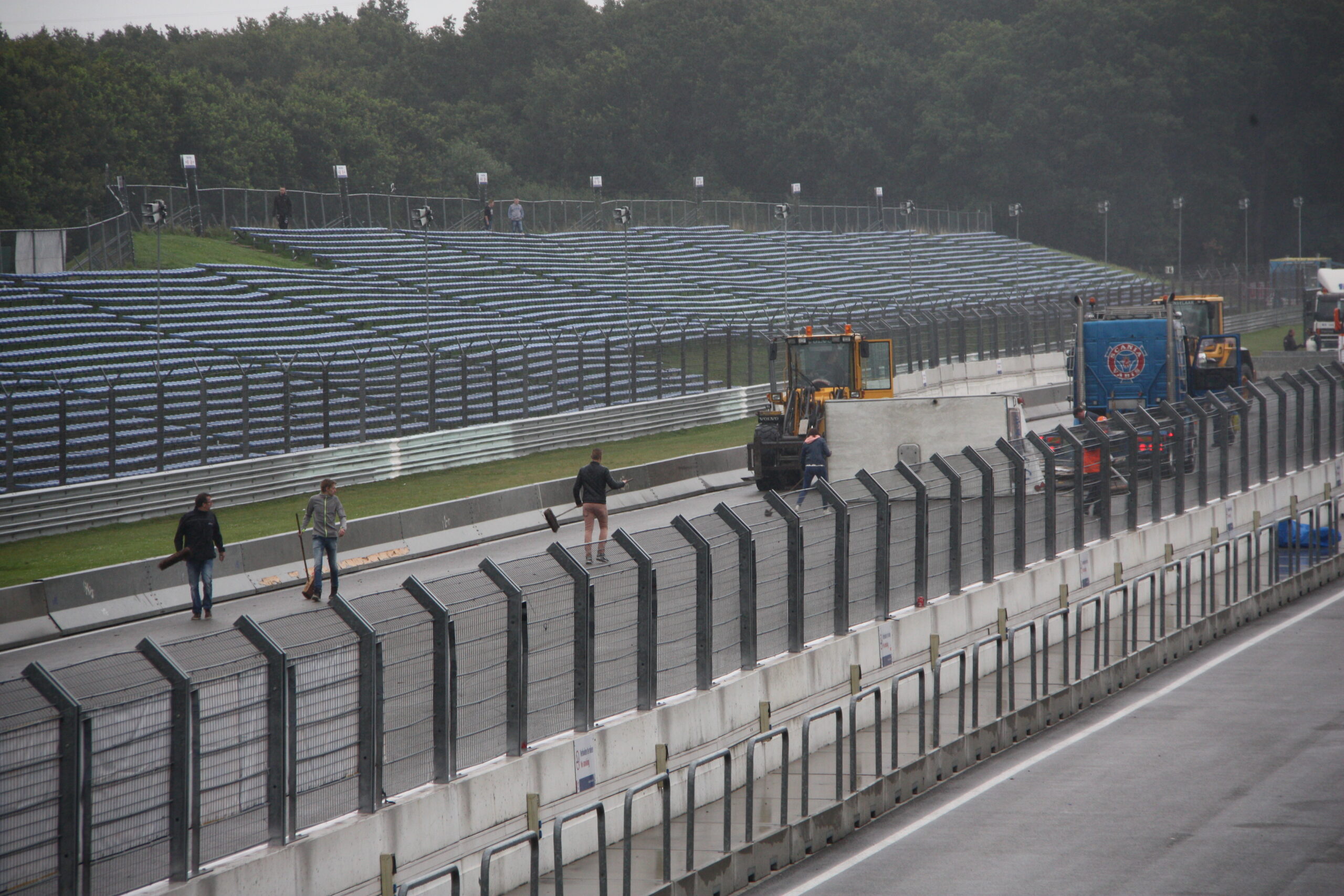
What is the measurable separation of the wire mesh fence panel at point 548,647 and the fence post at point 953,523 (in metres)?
6.15

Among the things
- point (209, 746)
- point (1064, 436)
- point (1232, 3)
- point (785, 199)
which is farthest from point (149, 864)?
point (1232, 3)

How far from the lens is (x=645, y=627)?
11.0 m

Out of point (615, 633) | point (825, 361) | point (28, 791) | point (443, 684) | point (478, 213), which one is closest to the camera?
point (28, 791)

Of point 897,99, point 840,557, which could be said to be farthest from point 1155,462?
point 897,99

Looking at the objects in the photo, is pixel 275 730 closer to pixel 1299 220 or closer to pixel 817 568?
pixel 817 568

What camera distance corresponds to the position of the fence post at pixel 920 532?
586 inches

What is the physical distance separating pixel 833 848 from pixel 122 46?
10945 centimetres

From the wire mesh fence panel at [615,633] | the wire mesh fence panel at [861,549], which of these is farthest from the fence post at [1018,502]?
the wire mesh fence panel at [615,633]

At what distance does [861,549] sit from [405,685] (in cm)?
603

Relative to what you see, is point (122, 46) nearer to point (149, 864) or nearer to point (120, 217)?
point (120, 217)

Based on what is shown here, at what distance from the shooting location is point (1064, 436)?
61.0 ft

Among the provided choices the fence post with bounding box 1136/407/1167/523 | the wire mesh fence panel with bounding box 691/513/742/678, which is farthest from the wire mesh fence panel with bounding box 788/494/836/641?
the fence post with bounding box 1136/407/1167/523

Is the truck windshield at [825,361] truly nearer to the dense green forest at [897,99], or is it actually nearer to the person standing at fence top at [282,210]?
the person standing at fence top at [282,210]

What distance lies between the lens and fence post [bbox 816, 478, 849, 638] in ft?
44.5
